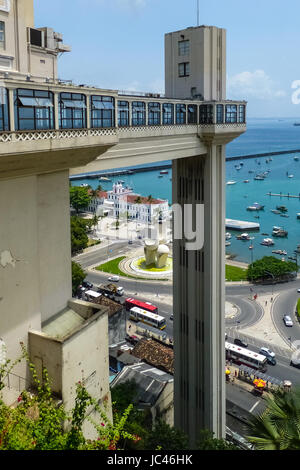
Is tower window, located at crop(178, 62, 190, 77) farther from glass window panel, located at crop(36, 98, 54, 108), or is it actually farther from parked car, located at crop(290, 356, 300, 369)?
parked car, located at crop(290, 356, 300, 369)

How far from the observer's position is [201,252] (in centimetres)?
1686

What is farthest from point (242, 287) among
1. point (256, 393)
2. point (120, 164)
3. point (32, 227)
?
point (32, 227)

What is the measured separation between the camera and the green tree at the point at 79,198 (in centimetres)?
7338

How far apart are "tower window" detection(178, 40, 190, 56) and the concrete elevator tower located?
1.4 inches

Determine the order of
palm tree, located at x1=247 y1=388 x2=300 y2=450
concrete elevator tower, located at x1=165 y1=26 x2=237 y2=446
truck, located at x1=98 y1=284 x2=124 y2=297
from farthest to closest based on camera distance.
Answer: truck, located at x1=98 y1=284 x2=124 y2=297 < concrete elevator tower, located at x1=165 y1=26 x2=237 y2=446 < palm tree, located at x1=247 y1=388 x2=300 y2=450

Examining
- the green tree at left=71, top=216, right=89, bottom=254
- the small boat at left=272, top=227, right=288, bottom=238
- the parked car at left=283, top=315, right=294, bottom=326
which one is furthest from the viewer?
the small boat at left=272, top=227, right=288, bottom=238

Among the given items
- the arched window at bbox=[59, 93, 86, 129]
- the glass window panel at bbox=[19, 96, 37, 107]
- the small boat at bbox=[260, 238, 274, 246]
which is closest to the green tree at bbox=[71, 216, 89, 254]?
the small boat at bbox=[260, 238, 274, 246]

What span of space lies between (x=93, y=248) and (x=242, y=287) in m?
21.5

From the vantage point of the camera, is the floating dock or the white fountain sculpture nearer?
the white fountain sculpture

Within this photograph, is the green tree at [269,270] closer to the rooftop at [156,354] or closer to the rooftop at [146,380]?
the rooftop at [156,354]

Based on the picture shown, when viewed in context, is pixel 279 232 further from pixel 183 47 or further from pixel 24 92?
pixel 24 92

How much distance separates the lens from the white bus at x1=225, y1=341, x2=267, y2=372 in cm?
3031

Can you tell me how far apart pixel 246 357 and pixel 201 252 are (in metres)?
16.9
